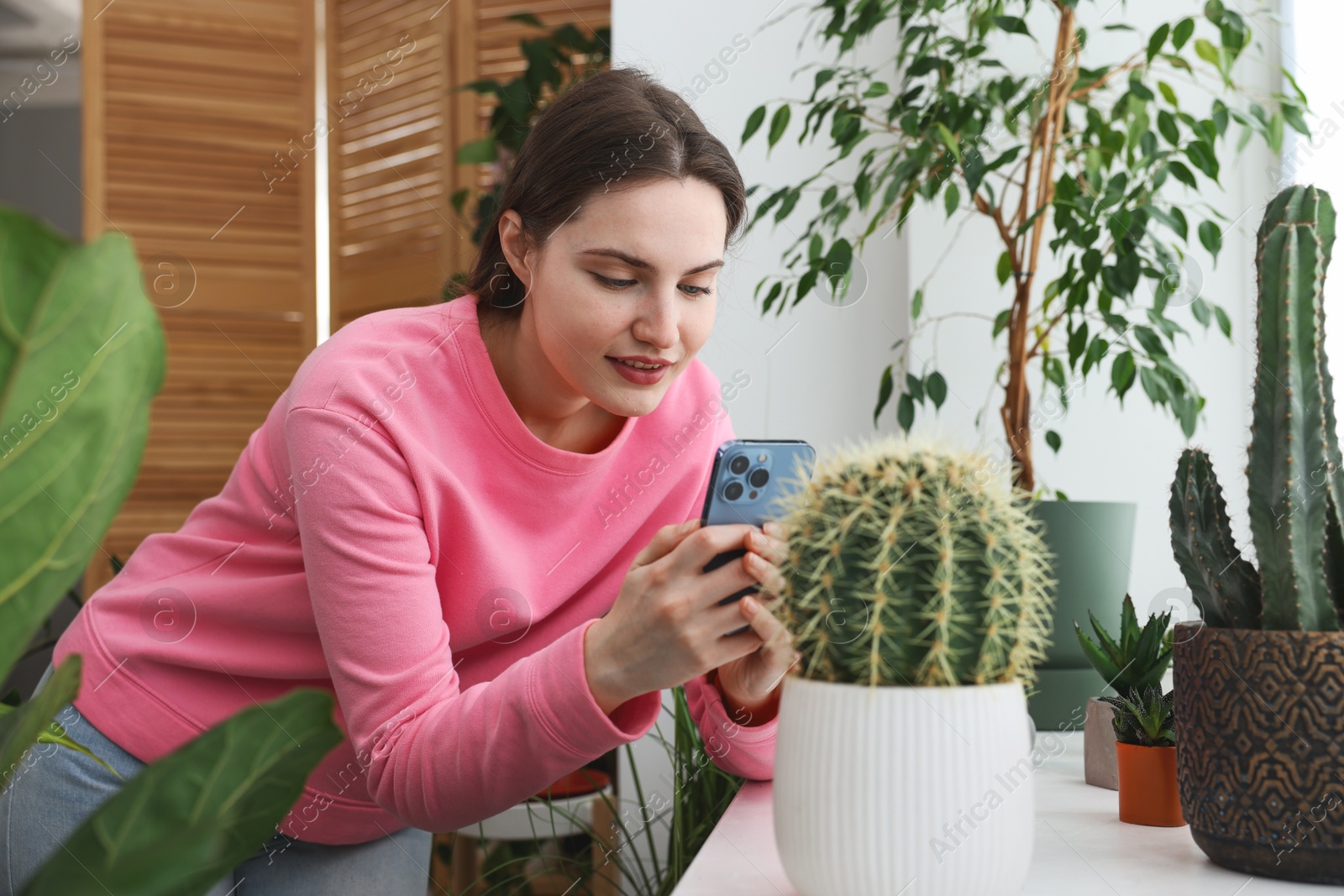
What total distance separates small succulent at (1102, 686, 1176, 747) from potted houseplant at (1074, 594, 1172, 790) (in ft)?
0.07

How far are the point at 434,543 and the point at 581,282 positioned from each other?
263 millimetres

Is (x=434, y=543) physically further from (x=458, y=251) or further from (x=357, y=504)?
(x=458, y=251)

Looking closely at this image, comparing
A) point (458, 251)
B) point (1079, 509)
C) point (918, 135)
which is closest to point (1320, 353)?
point (1079, 509)

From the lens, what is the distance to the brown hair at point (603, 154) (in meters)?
0.89

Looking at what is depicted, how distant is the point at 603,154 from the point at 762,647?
0.46 meters

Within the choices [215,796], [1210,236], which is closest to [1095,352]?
[1210,236]

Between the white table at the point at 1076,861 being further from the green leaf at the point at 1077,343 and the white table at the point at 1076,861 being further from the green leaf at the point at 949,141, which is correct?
the green leaf at the point at 949,141

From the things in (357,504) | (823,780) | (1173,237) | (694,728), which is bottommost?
(694,728)

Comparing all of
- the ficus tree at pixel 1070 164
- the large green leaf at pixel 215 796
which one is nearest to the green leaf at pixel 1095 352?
the ficus tree at pixel 1070 164

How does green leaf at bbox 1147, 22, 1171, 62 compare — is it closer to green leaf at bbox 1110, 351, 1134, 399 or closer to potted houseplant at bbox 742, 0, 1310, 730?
potted houseplant at bbox 742, 0, 1310, 730

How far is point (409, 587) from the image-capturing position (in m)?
0.80

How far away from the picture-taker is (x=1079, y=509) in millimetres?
1188

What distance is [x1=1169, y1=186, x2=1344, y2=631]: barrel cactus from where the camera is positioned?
0.57 m

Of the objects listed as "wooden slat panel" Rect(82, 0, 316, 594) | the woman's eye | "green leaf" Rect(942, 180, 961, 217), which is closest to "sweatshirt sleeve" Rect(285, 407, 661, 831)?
the woman's eye
